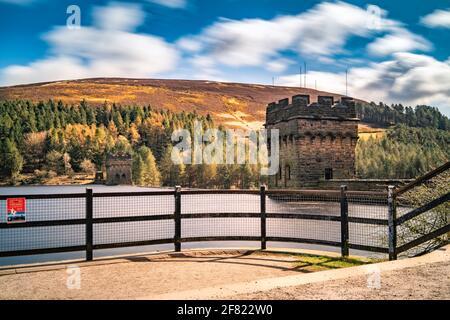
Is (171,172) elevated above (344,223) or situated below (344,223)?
above

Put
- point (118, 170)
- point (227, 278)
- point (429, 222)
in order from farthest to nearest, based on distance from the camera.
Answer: point (118, 170)
point (429, 222)
point (227, 278)

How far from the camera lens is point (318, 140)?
40.0m

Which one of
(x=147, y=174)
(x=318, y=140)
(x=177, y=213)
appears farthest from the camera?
(x=147, y=174)

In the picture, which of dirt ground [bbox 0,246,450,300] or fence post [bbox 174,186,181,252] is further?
fence post [bbox 174,186,181,252]

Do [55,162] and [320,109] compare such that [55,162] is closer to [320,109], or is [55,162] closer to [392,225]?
[320,109]

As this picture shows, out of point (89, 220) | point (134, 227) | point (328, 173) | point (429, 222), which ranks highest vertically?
point (328, 173)

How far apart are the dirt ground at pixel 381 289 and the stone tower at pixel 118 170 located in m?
123

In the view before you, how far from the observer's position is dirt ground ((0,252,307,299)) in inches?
275

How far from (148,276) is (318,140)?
110ft

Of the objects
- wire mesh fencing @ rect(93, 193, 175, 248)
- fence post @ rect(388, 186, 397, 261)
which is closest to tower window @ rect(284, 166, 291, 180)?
wire mesh fencing @ rect(93, 193, 175, 248)

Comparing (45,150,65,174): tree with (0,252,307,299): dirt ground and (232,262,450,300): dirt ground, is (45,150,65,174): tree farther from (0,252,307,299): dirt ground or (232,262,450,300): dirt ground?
(232,262,450,300): dirt ground

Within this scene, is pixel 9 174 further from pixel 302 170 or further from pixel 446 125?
pixel 446 125

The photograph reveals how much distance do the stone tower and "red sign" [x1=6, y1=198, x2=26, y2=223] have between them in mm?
119007

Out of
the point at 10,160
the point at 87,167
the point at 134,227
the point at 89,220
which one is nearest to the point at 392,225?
the point at 89,220
